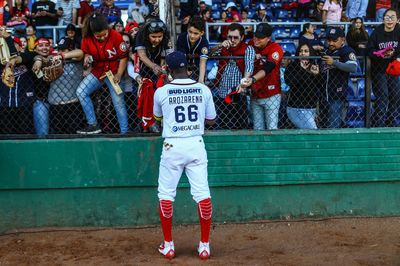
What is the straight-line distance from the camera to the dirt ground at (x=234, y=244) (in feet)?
22.7

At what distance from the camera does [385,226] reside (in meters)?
7.98

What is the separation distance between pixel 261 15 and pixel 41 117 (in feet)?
27.3

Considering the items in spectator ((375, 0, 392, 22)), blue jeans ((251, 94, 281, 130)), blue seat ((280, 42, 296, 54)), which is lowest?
blue jeans ((251, 94, 281, 130))

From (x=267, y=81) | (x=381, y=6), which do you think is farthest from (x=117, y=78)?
(x=381, y=6)

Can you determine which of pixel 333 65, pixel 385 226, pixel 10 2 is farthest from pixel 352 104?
pixel 10 2

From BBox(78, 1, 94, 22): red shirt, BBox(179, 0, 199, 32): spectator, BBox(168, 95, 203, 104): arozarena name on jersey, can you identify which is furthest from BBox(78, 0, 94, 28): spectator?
BBox(168, 95, 203, 104): arozarena name on jersey

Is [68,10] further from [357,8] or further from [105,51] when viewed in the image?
[105,51]

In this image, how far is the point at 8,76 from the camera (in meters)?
7.67

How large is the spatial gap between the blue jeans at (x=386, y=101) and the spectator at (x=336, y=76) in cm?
48

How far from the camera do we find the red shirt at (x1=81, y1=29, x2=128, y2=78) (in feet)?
25.6

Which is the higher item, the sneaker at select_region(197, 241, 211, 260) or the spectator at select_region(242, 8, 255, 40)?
the spectator at select_region(242, 8, 255, 40)

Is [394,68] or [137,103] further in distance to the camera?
[394,68]

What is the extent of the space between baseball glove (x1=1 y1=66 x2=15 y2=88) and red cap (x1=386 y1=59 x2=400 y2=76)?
15.1ft

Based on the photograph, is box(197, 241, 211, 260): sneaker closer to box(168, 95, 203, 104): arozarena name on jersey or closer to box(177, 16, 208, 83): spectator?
box(168, 95, 203, 104): arozarena name on jersey
